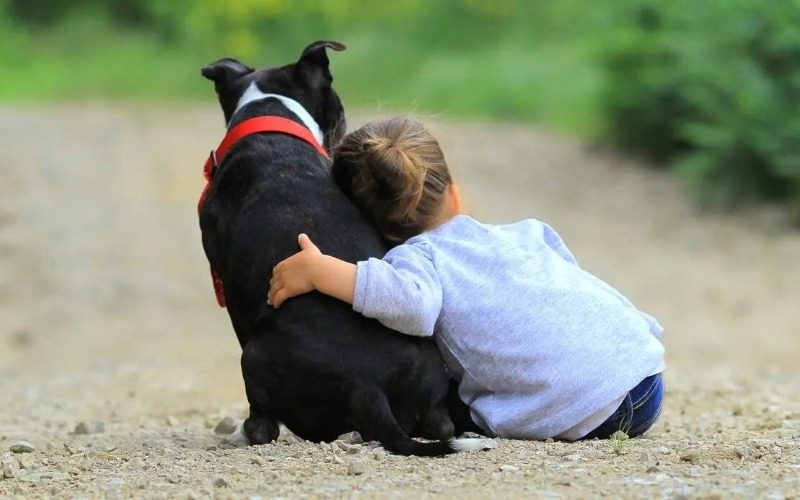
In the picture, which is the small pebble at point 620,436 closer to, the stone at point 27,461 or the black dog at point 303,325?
the black dog at point 303,325

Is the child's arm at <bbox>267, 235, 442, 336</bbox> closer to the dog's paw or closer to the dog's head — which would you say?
the dog's paw

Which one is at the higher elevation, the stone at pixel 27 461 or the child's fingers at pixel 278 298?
the child's fingers at pixel 278 298

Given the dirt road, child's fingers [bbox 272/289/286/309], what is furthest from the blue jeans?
child's fingers [bbox 272/289/286/309]

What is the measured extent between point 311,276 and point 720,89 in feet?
28.9

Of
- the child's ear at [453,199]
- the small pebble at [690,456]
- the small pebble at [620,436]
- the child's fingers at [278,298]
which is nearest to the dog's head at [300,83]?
the child's ear at [453,199]

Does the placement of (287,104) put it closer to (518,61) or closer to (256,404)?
(256,404)

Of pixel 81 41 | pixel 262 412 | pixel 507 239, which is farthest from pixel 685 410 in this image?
pixel 81 41

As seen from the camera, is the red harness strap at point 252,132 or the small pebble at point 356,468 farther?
the red harness strap at point 252,132

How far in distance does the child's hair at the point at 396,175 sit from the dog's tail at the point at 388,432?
651 mm

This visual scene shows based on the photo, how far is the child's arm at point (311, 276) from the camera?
396 cm

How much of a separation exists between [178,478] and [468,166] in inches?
456

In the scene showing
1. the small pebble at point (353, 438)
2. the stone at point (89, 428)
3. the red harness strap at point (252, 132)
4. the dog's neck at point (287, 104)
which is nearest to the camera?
the small pebble at point (353, 438)

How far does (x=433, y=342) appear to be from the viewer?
4.15 metres

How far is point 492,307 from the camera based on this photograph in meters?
4.09
